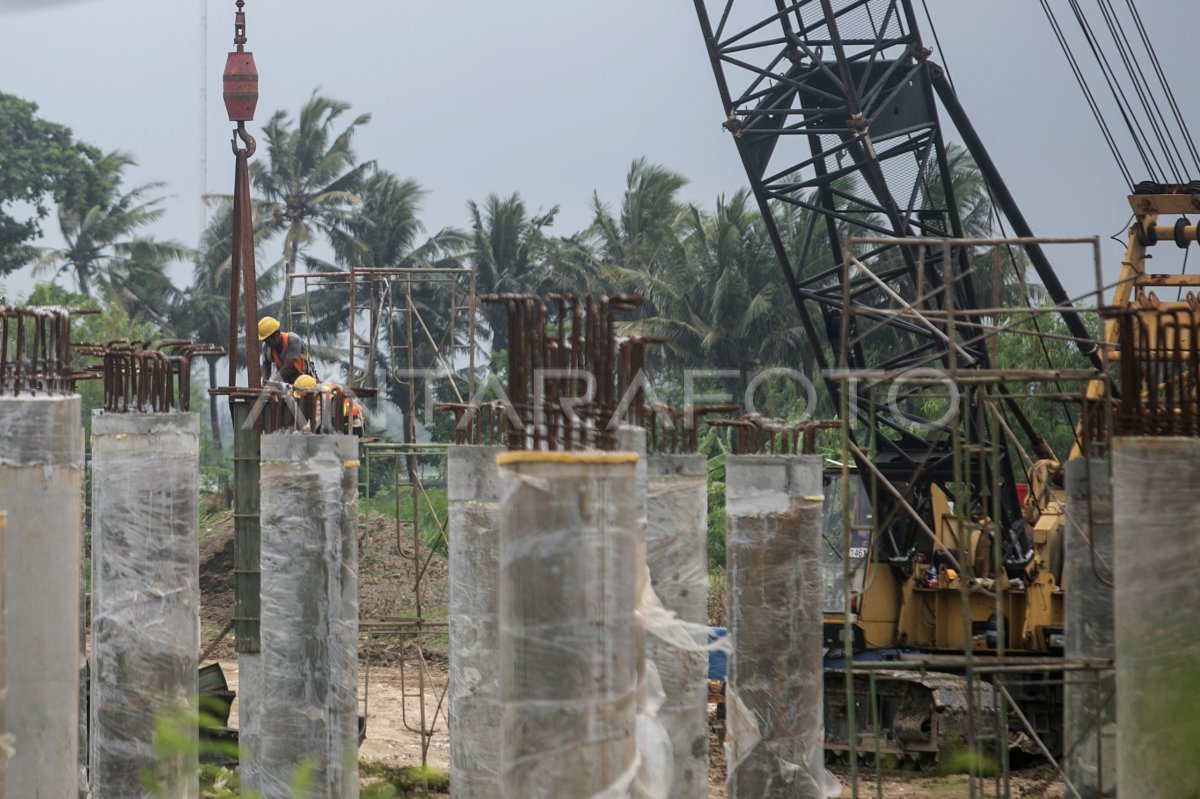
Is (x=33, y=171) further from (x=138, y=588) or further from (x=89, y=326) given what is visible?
(x=138, y=588)

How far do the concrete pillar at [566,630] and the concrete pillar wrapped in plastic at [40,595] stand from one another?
503cm

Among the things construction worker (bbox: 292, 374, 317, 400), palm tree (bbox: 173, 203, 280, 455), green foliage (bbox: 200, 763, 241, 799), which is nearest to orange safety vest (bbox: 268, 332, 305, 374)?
construction worker (bbox: 292, 374, 317, 400)

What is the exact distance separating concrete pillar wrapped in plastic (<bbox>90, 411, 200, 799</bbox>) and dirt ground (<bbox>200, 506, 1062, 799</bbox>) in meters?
5.45

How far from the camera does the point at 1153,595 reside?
941cm

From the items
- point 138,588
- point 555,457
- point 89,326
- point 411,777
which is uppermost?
point 89,326

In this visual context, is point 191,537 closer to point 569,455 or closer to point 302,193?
point 569,455

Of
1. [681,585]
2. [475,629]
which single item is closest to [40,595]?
[475,629]

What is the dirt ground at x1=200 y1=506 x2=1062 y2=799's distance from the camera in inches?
723

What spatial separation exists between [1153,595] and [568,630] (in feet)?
13.3

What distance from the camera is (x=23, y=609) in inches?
429

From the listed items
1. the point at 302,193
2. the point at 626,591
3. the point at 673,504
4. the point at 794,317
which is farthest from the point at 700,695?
the point at 302,193

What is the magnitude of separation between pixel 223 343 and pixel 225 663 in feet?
76.4

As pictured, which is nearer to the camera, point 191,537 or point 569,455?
point 569,455

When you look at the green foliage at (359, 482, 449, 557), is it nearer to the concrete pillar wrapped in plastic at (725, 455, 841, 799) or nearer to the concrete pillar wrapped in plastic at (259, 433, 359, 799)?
the concrete pillar wrapped in plastic at (259, 433, 359, 799)
